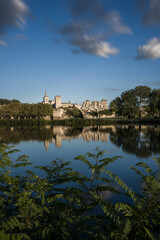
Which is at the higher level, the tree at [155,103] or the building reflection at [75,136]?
the tree at [155,103]

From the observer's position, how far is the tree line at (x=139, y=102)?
80.8m

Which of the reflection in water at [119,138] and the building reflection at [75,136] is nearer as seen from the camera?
the reflection in water at [119,138]

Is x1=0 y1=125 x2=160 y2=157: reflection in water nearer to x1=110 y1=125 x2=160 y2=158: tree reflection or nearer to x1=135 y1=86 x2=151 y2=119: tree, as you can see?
x1=110 y1=125 x2=160 y2=158: tree reflection

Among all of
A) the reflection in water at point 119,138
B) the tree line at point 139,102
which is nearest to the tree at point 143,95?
the tree line at point 139,102

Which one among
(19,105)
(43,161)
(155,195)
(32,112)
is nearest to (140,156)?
(43,161)

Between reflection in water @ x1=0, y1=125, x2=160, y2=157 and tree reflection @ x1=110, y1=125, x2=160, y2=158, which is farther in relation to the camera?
reflection in water @ x1=0, y1=125, x2=160, y2=157

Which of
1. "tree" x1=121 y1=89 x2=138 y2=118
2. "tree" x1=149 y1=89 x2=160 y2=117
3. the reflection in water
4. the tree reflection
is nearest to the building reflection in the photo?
the reflection in water

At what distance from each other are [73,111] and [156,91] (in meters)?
55.3

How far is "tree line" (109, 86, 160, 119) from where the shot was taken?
80.8 meters

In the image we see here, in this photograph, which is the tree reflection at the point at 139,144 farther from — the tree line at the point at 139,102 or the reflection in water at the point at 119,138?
the tree line at the point at 139,102

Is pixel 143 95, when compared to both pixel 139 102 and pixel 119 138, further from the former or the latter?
pixel 119 138

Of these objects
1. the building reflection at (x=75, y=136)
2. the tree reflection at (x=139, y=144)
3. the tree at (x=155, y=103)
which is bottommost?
the building reflection at (x=75, y=136)

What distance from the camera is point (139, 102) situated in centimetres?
9231

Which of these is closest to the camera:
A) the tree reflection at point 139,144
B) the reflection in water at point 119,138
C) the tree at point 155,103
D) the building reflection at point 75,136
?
the tree reflection at point 139,144
